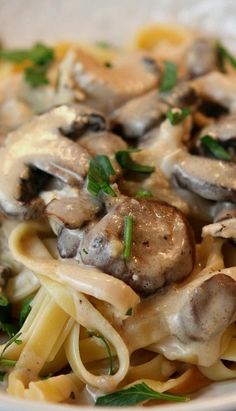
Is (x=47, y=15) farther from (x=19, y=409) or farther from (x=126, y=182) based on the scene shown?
(x=19, y=409)

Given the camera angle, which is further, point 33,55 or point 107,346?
point 33,55

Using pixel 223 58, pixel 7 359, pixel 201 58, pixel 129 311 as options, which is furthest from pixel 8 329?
pixel 223 58

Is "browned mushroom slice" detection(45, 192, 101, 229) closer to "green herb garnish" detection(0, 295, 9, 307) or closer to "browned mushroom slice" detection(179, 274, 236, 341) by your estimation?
"green herb garnish" detection(0, 295, 9, 307)

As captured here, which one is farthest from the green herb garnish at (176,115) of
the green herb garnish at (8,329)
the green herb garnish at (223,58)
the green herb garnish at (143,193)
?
the green herb garnish at (8,329)

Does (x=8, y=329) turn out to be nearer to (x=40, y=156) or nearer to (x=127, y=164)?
(x=40, y=156)

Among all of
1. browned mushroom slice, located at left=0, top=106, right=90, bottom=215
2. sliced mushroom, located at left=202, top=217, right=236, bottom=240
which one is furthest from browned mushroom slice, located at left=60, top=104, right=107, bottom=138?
sliced mushroom, located at left=202, top=217, right=236, bottom=240

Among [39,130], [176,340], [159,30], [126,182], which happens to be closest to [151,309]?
[176,340]
